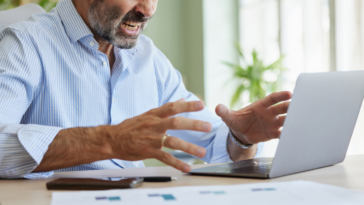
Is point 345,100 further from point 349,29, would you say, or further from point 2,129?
point 349,29

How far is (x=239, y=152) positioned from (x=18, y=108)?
0.64 meters

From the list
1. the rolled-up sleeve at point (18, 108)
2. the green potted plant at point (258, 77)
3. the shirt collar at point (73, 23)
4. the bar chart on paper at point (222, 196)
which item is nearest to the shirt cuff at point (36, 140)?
the rolled-up sleeve at point (18, 108)

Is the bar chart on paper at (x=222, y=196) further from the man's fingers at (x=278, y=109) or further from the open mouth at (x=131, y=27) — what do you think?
the open mouth at (x=131, y=27)

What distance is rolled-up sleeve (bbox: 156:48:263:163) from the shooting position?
4.14 ft

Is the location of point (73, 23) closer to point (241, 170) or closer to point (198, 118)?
point (198, 118)

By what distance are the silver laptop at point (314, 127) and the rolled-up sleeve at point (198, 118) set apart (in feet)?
1.05

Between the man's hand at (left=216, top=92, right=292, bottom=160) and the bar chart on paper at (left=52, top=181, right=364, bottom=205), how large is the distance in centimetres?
37

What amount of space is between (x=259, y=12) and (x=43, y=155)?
3.78m

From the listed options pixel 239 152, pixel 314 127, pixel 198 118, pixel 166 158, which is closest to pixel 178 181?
pixel 166 158

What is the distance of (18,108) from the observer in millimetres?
1004

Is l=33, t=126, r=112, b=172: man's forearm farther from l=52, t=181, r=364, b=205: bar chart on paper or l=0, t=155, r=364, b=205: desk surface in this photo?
l=52, t=181, r=364, b=205: bar chart on paper

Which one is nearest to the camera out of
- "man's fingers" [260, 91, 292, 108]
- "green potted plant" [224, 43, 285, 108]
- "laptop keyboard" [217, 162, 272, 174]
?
"laptop keyboard" [217, 162, 272, 174]

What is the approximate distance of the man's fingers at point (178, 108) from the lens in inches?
28.2

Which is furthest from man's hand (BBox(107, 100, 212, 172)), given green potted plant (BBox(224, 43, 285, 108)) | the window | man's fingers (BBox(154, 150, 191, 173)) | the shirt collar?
green potted plant (BBox(224, 43, 285, 108))
